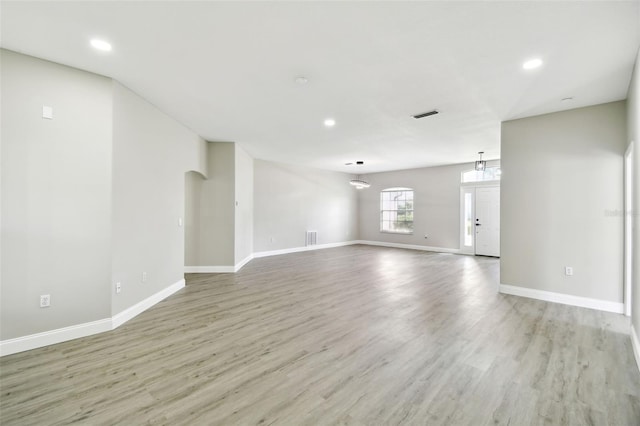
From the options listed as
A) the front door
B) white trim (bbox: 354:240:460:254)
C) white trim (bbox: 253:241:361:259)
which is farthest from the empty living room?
white trim (bbox: 354:240:460:254)

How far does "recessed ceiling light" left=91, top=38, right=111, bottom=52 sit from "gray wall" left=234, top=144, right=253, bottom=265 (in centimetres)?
356

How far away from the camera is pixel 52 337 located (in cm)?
279

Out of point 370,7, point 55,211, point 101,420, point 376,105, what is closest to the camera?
point 101,420

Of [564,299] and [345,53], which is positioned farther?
[564,299]

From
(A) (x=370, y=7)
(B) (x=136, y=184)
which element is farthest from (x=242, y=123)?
(A) (x=370, y=7)

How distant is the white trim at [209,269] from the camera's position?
595 cm

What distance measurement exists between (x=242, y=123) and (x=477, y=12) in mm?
3610

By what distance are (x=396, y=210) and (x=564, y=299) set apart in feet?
21.1

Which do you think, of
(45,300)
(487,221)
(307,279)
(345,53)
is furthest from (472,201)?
(45,300)

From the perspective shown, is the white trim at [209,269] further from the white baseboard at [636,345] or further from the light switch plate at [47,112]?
the white baseboard at [636,345]

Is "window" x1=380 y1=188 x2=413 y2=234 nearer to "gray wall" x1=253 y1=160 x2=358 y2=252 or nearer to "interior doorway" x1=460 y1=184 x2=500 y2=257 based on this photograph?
"gray wall" x1=253 y1=160 x2=358 y2=252

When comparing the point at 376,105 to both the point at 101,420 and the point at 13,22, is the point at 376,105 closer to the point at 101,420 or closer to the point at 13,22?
the point at 13,22

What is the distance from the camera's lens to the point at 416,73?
2.97 m

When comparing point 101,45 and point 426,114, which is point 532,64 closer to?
point 426,114
